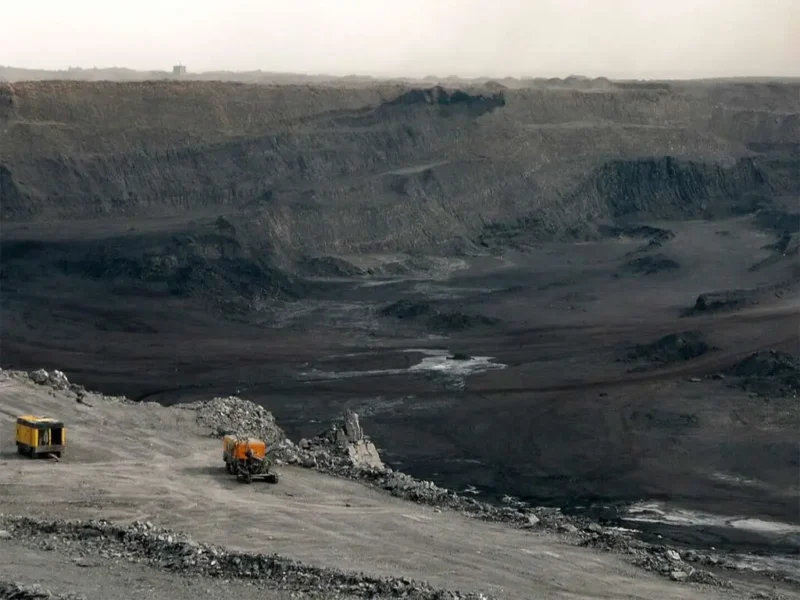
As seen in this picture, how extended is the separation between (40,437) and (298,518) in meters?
6.50

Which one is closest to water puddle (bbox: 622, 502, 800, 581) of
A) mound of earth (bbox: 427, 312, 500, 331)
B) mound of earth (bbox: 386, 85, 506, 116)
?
mound of earth (bbox: 427, 312, 500, 331)

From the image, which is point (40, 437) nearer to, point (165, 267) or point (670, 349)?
point (670, 349)

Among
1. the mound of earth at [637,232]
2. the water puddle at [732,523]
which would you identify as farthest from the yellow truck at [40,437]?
the mound of earth at [637,232]

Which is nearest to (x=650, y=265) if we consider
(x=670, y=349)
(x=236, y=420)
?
(x=670, y=349)

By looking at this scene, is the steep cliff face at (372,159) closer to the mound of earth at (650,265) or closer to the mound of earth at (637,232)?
the mound of earth at (637,232)

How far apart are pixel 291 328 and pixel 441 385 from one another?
1228cm

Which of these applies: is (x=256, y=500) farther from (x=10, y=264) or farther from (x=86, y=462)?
(x=10, y=264)

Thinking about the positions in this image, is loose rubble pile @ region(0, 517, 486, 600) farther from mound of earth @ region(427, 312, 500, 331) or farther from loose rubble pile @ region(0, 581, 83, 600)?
mound of earth @ region(427, 312, 500, 331)

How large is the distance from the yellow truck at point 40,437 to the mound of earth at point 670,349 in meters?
25.4

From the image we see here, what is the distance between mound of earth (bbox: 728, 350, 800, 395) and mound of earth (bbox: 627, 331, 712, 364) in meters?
2.93

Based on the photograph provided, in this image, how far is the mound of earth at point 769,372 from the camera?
147ft

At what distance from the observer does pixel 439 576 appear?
72.7ft

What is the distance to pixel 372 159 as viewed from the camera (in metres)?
87.4

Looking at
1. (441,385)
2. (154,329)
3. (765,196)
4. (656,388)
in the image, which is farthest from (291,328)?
(765,196)
